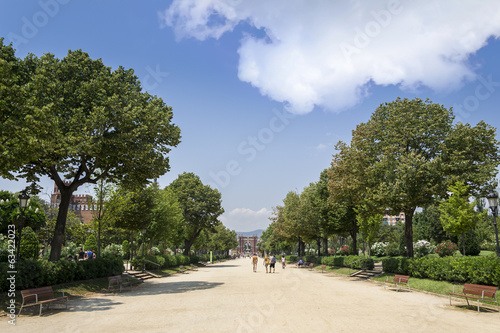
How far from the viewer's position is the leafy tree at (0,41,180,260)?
15891 mm

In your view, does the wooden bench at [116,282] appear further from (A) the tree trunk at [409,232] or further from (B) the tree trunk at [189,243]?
(B) the tree trunk at [189,243]

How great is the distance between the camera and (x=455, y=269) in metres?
16.1

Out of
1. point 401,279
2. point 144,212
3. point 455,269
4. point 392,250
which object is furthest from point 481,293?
point 392,250

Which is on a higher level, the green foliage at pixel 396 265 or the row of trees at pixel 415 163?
the row of trees at pixel 415 163

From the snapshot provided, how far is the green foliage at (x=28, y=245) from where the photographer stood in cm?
2717

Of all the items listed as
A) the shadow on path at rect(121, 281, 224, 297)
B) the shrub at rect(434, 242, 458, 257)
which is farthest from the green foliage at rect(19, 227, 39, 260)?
the shrub at rect(434, 242, 458, 257)

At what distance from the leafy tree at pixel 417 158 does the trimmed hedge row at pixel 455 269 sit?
2665mm

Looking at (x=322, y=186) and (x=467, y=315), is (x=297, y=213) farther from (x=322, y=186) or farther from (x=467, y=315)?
A: (x=467, y=315)

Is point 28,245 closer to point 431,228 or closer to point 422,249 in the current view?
point 422,249

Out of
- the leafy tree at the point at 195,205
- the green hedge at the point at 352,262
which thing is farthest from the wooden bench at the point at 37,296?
the leafy tree at the point at 195,205

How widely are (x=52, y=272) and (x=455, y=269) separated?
63.7 feet

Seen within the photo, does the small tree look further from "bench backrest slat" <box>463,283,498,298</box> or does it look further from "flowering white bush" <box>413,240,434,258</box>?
"bench backrest slat" <box>463,283,498,298</box>

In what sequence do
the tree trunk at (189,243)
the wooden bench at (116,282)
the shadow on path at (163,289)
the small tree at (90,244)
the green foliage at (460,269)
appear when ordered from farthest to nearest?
the tree trunk at (189,243)
the small tree at (90,244)
the wooden bench at (116,282)
the shadow on path at (163,289)
the green foliage at (460,269)

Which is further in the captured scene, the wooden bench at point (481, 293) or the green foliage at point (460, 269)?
the green foliage at point (460, 269)
